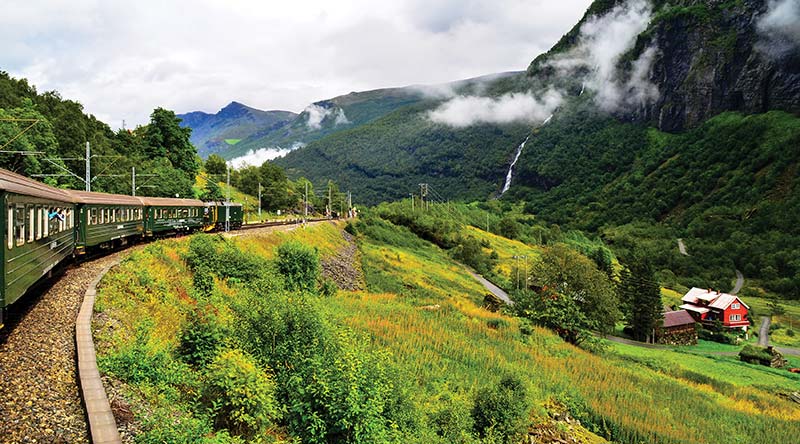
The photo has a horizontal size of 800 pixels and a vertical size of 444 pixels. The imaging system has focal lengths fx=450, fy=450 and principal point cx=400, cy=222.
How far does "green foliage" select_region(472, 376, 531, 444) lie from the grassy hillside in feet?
0.30

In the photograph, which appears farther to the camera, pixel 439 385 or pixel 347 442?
pixel 439 385

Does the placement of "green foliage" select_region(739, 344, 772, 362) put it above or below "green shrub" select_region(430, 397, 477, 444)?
below

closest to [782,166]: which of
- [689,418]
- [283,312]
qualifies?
[689,418]

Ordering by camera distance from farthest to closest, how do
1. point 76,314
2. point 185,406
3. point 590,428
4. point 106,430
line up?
point 590,428
point 76,314
point 185,406
point 106,430

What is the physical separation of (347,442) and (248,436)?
179 cm

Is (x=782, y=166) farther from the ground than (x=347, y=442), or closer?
farther from the ground

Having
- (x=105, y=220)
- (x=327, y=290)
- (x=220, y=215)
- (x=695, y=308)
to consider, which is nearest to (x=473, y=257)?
(x=695, y=308)

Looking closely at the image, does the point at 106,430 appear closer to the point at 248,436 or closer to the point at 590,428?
the point at 248,436

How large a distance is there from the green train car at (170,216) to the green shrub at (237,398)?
929 inches

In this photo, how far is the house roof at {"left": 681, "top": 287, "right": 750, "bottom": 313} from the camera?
235 feet

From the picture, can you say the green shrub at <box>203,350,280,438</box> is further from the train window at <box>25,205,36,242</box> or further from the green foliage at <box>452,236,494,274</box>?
the green foliage at <box>452,236,494,274</box>

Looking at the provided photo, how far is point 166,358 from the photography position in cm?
891

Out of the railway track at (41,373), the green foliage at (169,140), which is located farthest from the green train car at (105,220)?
the green foliage at (169,140)

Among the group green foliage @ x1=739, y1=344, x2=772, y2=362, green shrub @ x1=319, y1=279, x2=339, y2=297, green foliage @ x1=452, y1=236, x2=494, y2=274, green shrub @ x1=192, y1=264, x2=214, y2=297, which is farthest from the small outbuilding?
green shrub @ x1=192, y1=264, x2=214, y2=297
